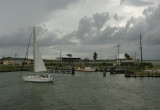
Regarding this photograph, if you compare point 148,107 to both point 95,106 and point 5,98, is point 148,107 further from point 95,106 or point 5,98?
point 5,98

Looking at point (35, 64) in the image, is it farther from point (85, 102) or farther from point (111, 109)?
point (111, 109)

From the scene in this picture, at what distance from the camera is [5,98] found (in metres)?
36.0

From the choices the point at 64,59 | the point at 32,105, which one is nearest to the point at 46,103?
the point at 32,105

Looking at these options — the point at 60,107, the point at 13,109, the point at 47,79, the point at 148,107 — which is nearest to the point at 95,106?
the point at 60,107

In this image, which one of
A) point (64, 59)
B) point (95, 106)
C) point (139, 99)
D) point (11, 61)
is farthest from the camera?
point (11, 61)

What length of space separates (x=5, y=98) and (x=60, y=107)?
471 inches

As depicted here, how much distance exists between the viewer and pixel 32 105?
31.2 meters

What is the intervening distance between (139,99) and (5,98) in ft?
76.3

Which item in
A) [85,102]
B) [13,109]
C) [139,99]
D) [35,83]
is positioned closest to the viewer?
[13,109]

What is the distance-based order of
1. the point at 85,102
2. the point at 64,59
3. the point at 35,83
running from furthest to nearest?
the point at 64,59 < the point at 35,83 < the point at 85,102

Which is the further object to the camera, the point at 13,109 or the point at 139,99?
the point at 139,99

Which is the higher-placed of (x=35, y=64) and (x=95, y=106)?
(x=35, y=64)

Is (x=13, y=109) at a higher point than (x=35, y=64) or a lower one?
lower

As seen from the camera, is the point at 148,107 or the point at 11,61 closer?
the point at 148,107
